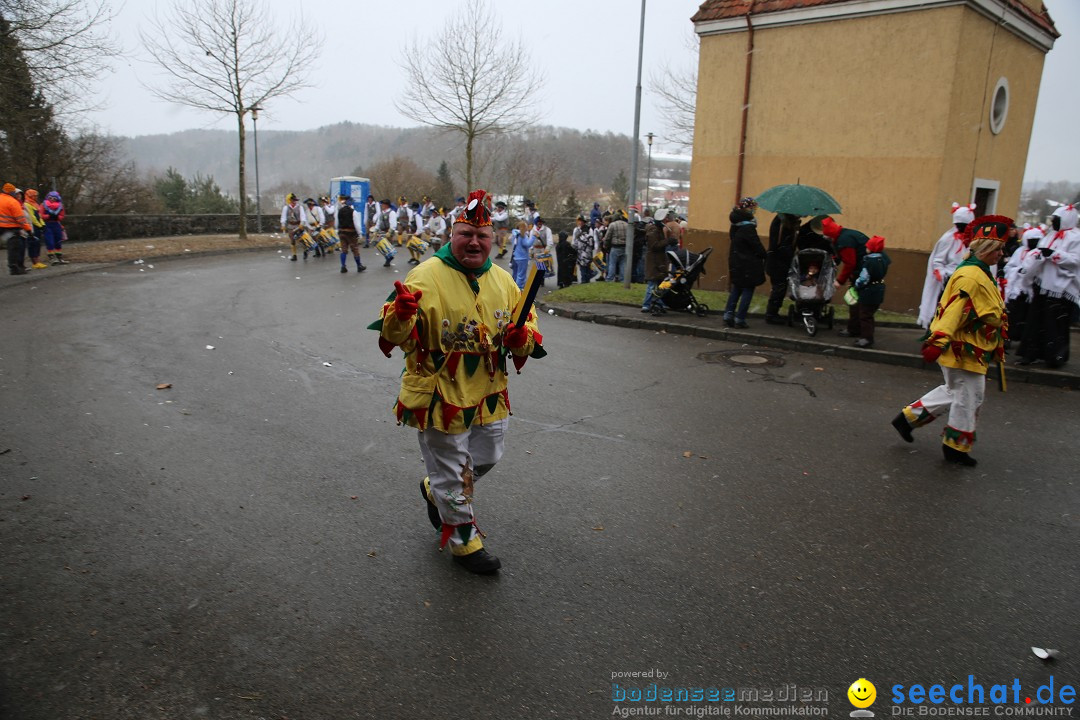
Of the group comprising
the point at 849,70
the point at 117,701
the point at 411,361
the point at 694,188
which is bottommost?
the point at 117,701

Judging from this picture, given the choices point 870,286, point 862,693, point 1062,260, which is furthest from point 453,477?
point 1062,260

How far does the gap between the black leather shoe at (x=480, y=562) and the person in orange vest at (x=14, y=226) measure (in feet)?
51.9

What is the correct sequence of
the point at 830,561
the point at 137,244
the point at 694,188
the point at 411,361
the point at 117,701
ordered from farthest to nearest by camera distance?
the point at 137,244
the point at 694,188
the point at 830,561
the point at 411,361
the point at 117,701

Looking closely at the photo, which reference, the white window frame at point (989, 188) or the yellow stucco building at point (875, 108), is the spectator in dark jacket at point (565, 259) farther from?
the white window frame at point (989, 188)

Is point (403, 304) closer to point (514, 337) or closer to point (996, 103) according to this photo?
point (514, 337)

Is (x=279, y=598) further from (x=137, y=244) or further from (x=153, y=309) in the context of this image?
(x=137, y=244)

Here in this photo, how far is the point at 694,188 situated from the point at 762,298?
10.6 feet

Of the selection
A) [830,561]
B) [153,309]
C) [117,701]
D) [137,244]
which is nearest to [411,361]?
[117,701]

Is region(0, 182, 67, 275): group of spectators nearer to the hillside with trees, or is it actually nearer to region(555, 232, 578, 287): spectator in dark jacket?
region(555, 232, 578, 287): spectator in dark jacket

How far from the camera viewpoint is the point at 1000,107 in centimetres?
1402

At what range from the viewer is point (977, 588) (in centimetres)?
387

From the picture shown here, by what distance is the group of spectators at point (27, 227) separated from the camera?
590 inches

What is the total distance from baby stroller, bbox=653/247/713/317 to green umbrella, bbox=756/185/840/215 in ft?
5.25

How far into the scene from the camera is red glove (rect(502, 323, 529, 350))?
3.86m
